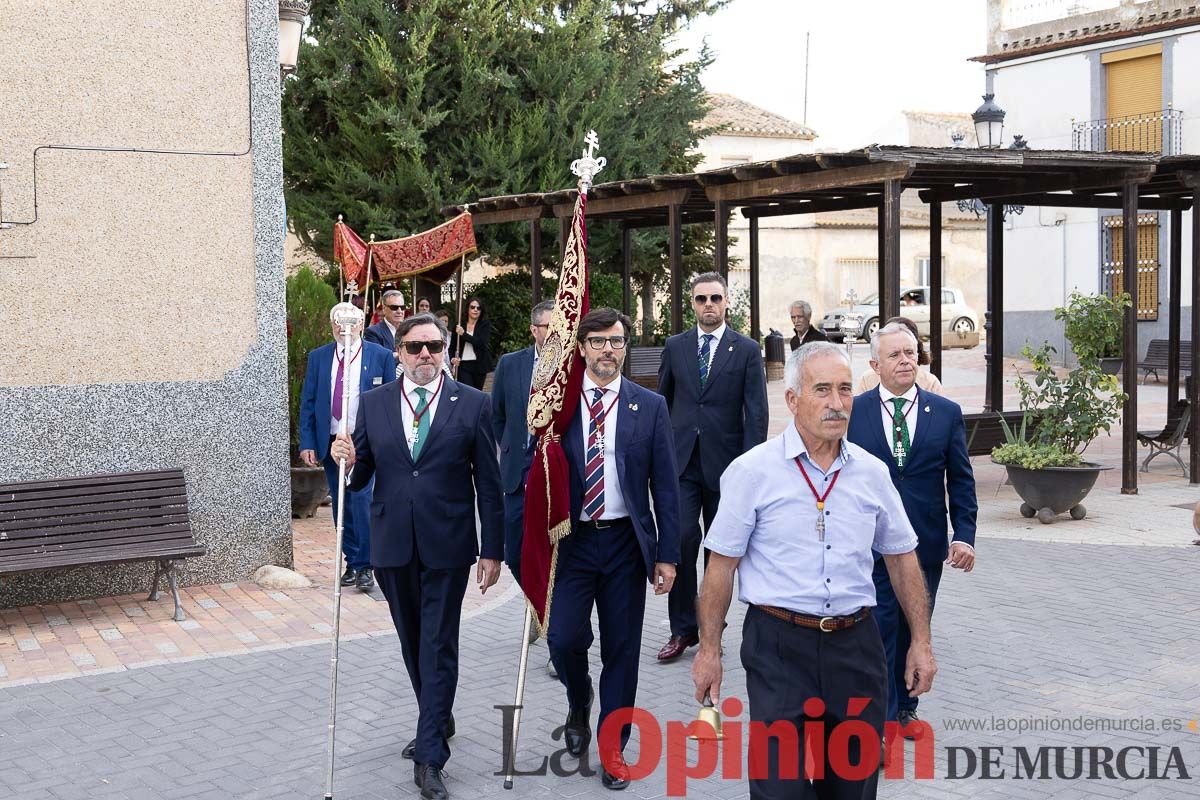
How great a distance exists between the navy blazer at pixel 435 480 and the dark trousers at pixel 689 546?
175 cm

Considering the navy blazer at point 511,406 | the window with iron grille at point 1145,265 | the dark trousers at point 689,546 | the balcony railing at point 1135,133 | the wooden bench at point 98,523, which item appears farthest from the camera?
the window with iron grille at point 1145,265

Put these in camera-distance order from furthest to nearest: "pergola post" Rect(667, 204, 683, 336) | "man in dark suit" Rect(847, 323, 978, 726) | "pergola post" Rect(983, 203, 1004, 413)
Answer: "pergola post" Rect(983, 203, 1004, 413) < "pergola post" Rect(667, 204, 683, 336) < "man in dark suit" Rect(847, 323, 978, 726)

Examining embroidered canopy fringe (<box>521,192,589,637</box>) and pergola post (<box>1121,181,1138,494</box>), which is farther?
pergola post (<box>1121,181,1138,494</box>)

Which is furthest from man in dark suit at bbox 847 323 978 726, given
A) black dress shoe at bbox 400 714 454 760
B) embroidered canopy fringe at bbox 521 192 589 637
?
black dress shoe at bbox 400 714 454 760

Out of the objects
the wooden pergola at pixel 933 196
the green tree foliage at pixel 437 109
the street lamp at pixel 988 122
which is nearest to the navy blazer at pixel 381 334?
the wooden pergola at pixel 933 196

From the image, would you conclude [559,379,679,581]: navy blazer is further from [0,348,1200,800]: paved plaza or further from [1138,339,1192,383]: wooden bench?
[1138,339,1192,383]: wooden bench

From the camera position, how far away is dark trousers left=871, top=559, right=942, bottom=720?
5.27 meters

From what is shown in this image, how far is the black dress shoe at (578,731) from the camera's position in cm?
542

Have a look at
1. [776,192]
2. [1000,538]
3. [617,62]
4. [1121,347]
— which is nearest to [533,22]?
[617,62]

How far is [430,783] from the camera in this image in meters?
5.01

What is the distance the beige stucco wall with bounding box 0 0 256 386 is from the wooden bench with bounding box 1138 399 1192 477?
9.81m

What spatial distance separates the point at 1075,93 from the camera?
96.9 ft

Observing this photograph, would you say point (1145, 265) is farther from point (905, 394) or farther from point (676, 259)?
point (905, 394)

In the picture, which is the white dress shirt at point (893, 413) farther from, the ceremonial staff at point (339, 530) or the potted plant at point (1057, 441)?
the potted plant at point (1057, 441)
